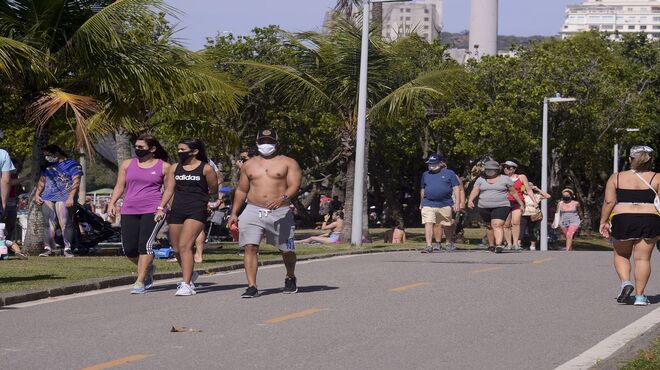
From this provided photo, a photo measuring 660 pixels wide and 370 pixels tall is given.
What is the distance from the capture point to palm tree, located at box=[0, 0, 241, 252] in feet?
67.2

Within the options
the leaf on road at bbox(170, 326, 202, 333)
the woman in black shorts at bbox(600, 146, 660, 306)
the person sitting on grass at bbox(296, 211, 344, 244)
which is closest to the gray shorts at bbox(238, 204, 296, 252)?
the leaf on road at bbox(170, 326, 202, 333)

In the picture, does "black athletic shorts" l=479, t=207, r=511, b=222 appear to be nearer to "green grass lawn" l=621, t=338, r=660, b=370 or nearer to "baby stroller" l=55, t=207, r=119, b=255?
"baby stroller" l=55, t=207, r=119, b=255

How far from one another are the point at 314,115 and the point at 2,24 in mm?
27916

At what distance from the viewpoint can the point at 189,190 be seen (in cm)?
1427

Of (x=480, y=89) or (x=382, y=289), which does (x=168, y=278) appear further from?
(x=480, y=89)

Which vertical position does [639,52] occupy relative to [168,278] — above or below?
above

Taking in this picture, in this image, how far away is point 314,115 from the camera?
4819cm

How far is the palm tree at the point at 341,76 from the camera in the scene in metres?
30.3

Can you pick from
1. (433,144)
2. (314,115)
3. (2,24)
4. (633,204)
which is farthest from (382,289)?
(433,144)

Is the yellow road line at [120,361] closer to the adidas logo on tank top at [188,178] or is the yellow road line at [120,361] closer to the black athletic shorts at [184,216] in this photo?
the black athletic shorts at [184,216]

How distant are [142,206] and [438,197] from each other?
1015 cm

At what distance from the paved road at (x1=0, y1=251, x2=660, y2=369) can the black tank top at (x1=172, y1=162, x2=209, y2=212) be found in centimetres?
101

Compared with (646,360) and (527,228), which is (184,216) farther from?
(527,228)

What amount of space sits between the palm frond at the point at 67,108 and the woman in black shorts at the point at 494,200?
732 cm
